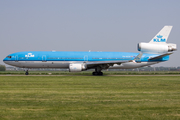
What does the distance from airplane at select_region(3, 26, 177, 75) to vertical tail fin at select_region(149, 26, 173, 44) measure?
74 cm

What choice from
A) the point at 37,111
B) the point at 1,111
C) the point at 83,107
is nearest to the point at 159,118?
the point at 83,107

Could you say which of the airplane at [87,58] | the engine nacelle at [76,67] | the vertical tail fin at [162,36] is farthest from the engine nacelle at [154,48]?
the engine nacelle at [76,67]

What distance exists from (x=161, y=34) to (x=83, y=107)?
114ft

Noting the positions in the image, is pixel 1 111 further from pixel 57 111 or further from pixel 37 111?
pixel 57 111

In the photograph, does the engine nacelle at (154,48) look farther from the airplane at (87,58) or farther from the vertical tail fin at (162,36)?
the vertical tail fin at (162,36)

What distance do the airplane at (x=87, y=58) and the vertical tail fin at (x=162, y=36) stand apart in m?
0.74

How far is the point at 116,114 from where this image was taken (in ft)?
30.8

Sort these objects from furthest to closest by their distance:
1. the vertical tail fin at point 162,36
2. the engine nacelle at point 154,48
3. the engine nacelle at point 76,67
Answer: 1. the vertical tail fin at point 162,36
2. the engine nacelle at point 154,48
3. the engine nacelle at point 76,67

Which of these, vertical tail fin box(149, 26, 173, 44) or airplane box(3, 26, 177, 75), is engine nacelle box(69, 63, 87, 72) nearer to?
airplane box(3, 26, 177, 75)

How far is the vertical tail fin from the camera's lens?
41.9 meters

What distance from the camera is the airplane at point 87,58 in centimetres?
3762

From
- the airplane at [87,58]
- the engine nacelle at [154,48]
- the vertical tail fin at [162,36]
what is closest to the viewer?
the airplane at [87,58]

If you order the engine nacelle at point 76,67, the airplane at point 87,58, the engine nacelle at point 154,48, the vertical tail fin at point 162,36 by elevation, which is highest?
the vertical tail fin at point 162,36

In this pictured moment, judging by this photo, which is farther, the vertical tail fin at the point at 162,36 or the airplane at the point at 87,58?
the vertical tail fin at the point at 162,36
